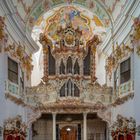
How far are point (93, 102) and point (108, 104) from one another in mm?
893

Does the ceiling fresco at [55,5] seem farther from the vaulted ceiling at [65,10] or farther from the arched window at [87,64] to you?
the arched window at [87,64]

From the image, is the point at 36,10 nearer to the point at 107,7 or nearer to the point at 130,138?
the point at 107,7

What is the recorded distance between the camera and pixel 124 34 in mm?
24406

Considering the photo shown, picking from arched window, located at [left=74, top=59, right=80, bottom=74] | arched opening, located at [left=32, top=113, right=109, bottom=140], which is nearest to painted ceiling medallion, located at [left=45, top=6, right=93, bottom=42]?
arched window, located at [left=74, top=59, right=80, bottom=74]

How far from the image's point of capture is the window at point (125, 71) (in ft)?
76.1

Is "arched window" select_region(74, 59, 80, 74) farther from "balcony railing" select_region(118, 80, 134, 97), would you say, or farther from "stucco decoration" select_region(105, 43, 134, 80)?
"balcony railing" select_region(118, 80, 134, 97)

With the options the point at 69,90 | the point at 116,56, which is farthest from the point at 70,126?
the point at 116,56

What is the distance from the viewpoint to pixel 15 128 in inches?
890

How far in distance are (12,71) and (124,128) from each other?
21.6 feet

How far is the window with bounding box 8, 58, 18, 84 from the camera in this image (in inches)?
915

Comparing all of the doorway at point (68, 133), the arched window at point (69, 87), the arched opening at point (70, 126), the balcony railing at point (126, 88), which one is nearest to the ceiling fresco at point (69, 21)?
the arched window at point (69, 87)

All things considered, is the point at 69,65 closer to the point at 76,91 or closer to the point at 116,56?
the point at 76,91

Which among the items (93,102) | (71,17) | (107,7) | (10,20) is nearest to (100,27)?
(71,17)

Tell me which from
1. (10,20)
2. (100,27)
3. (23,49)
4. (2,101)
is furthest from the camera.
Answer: (100,27)
